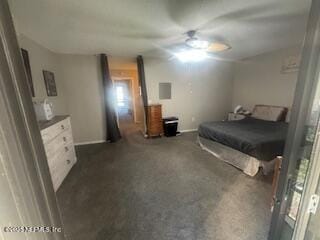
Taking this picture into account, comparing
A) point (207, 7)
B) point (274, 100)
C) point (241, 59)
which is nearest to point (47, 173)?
point (207, 7)

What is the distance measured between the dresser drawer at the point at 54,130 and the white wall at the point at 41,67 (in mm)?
636

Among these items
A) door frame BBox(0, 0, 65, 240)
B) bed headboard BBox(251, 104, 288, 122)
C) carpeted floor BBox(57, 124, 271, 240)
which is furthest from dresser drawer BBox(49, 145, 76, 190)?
bed headboard BBox(251, 104, 288, 122)

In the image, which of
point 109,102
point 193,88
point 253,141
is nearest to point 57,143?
point 109,102

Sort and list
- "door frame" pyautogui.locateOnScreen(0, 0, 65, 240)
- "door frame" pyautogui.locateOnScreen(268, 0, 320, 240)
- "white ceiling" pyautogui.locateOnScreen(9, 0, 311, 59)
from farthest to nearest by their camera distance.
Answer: "white ceiling" pyautogui.locateOnScreen(9, 0, 311, 59), "door frame" pyautogui.locateOnScreen(268, 0, 320, 240), "door frame" pyautogui.locateOnScreen(0, 0, 65, 240)

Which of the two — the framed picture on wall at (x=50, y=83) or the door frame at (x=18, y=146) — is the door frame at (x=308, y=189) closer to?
the door frame at (x=18, y=146)

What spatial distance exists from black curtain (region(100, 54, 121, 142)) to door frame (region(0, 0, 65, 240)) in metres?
3.83

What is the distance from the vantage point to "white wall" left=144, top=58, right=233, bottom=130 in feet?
15.7

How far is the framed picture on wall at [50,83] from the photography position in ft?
10.3

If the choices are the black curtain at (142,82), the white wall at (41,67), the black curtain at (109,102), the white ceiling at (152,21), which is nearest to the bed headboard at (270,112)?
the white ceiling at (152,21)

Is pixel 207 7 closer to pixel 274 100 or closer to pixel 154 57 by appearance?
pixel 154 57

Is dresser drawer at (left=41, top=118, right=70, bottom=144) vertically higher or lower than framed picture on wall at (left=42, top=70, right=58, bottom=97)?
lower

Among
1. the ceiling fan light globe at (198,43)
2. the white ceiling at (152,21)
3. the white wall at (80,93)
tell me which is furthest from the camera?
the white wall at (80,93)

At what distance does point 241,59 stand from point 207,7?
13.0ft

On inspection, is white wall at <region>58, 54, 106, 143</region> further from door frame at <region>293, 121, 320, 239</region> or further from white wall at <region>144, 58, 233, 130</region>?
door frame at <region>293, 121, 320, 239</region>
